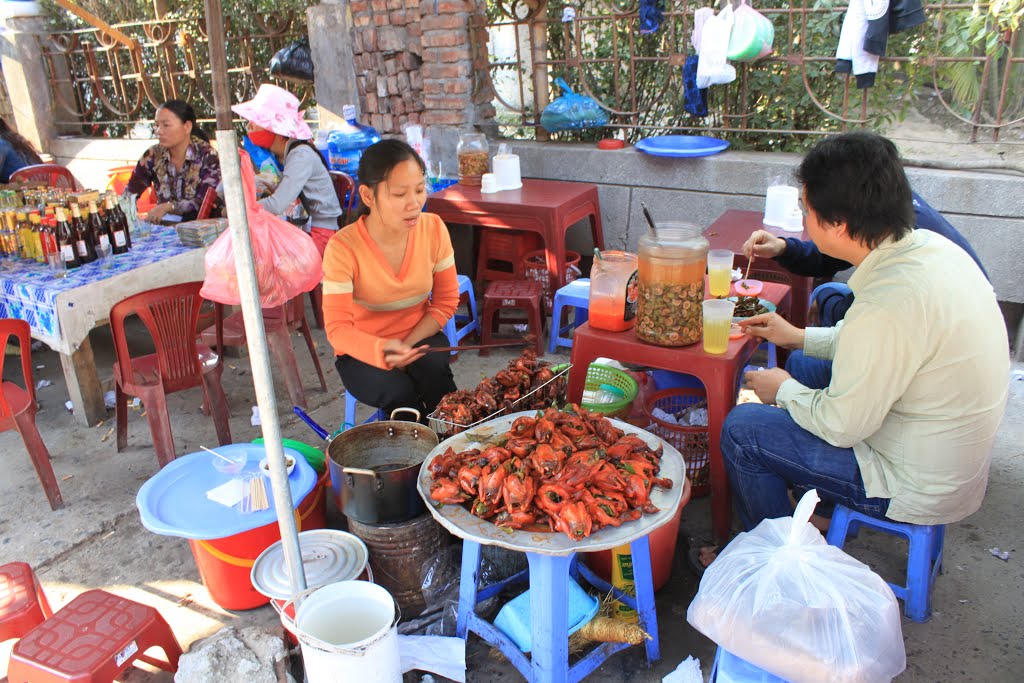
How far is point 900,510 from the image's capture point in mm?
2275

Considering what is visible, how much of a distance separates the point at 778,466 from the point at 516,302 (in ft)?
7.79

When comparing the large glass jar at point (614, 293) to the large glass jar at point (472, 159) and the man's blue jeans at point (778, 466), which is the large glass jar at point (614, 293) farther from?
the large glass jar at point (472, 159)

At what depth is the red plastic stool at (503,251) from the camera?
5.13 metres

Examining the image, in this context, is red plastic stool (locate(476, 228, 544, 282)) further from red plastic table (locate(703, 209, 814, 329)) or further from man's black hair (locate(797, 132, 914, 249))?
man's black hair (locate(797, 132, 914, 249))

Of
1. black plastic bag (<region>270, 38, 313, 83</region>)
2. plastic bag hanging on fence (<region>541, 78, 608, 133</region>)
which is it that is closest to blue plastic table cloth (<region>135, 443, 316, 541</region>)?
plastic bag hanging on fence (<region>541, 78, 608, 133</region>)

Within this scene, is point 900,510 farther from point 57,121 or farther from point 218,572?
point 57,121

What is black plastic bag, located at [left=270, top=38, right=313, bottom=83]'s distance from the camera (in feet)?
21.9

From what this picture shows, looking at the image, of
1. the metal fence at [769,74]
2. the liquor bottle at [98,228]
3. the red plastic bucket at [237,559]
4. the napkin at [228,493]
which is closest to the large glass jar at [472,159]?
the metal fence at [769,74]

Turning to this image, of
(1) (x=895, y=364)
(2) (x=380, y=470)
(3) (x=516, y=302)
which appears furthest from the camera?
(3) (x=516, y=302)

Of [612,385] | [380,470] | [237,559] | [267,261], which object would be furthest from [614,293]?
[267,261]

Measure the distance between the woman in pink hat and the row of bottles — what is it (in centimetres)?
81

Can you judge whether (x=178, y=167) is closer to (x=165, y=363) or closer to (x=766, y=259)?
(x=165, y=363)

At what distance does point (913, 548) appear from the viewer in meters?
2.40

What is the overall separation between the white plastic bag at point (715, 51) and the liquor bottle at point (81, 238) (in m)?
3.79
